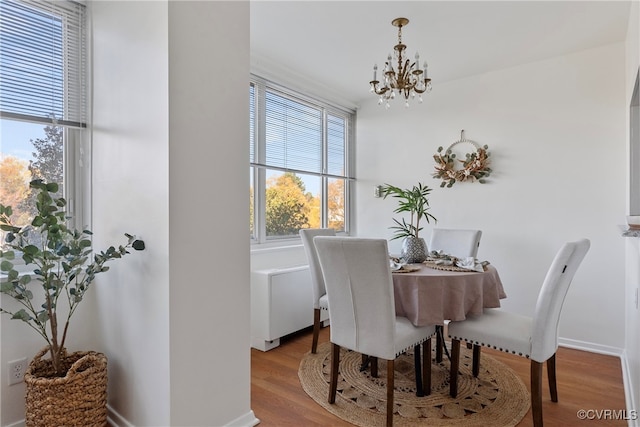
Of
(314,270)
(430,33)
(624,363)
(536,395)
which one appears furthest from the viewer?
(314,270)

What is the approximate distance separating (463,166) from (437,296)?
208cm

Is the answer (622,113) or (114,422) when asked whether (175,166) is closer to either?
(114,422)

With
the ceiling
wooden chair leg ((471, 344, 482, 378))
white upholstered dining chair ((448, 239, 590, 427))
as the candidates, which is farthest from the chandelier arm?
wooden chair leg ((471, 344, 482, 378))

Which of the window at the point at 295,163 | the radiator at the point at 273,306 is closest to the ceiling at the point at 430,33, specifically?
the window at the point at 295,163

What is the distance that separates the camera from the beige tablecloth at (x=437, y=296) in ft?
6.77

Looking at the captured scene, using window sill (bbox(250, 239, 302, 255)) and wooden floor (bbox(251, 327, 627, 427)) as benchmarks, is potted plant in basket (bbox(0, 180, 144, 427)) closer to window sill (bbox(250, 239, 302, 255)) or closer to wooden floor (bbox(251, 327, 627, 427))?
wooden floor (bbox(251, 327, 627, 427))

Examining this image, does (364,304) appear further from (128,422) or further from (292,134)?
(292,134)

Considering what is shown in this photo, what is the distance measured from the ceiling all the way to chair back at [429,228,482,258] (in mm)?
1619

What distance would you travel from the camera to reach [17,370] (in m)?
1.75

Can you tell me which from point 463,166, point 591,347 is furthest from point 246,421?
point 463,166

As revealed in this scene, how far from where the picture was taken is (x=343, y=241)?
1.92 m

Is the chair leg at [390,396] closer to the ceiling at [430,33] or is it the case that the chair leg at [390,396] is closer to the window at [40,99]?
the window at [40,99]

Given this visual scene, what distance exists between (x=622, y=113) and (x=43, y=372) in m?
4.36

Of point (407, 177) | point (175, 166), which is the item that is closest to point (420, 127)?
point (407, 177)
